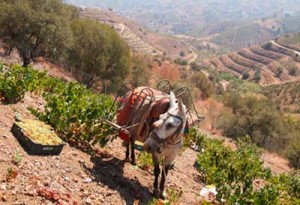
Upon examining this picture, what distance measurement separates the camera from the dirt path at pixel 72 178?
6.42m

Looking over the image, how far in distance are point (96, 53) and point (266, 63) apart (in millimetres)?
137332

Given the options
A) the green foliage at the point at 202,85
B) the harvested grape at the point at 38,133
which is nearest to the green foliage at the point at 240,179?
the harvested grape at the point at 38,133

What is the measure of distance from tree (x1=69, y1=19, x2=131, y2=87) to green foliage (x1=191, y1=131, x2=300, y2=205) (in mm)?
29171

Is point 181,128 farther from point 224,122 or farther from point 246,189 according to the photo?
point 224,122

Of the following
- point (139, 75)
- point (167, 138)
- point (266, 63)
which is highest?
point (167, 138)

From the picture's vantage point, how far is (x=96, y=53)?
138 ft

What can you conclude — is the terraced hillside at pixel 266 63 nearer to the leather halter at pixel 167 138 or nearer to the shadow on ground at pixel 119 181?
the shadow on ground at pixel 119 181

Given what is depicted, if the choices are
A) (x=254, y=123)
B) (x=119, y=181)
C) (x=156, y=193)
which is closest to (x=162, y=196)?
(x=156, y=193)

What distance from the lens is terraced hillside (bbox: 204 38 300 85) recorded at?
144 m

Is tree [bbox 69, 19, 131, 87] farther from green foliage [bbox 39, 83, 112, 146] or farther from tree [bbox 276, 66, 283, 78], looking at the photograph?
tree [bbox 276, 66, 283, 78]

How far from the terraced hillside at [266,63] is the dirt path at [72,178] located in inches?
5296

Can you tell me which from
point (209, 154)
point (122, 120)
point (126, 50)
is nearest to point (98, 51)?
point (126, 50)

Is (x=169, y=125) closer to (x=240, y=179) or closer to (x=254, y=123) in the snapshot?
(x=240, y=179)

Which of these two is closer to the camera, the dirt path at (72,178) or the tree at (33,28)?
the dirt path at (72,178)
